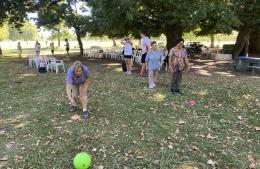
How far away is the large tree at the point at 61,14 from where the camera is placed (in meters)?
24.5

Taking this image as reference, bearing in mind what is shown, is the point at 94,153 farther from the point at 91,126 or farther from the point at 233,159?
the point at 233,159

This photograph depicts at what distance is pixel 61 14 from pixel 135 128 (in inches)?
789

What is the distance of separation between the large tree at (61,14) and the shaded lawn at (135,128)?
1522 centimetres

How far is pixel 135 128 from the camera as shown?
658 cm

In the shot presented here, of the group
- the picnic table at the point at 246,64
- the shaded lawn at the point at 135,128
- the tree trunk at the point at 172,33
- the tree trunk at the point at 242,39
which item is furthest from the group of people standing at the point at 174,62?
the tree trunk at the point at 242,39

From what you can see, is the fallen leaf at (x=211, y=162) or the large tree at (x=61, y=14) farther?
the large tree at (x=61, y=14)

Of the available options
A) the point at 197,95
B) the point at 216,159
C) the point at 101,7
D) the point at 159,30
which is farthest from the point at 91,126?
the point at 159,30

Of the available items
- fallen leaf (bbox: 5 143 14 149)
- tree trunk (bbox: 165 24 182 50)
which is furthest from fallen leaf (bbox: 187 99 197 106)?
tree trunk (bbox: 165 24 182 50)

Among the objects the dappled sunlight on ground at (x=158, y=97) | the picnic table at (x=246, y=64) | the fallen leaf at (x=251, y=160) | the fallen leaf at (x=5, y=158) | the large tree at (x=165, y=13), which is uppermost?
the large tree at (x=165, y=13)

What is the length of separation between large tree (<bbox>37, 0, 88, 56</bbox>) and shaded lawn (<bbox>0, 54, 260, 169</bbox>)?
49.9 feet

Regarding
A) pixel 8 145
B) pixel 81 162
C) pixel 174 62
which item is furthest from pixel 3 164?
pixel 174 62

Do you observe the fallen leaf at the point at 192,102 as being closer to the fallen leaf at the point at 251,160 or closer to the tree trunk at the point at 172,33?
the fallen leaf at the point at 251,160

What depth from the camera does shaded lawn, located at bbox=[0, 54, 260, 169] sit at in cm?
544

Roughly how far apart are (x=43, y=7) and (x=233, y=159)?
23.3 meters
